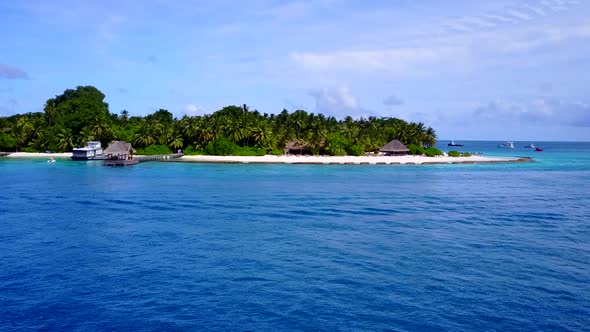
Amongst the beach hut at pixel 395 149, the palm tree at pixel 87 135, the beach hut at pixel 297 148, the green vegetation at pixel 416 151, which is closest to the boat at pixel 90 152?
the palm tree at pixel 87 135

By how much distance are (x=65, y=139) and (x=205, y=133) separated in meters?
32.7

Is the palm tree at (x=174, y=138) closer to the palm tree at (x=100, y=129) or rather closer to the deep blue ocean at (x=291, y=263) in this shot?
the palm tree at (x=100, y=129)

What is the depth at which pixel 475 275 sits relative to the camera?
2217 centimetres

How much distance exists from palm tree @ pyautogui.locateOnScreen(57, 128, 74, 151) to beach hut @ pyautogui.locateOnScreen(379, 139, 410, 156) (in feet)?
231

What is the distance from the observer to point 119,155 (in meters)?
89.4

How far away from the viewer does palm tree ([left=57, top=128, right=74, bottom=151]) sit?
107875mm

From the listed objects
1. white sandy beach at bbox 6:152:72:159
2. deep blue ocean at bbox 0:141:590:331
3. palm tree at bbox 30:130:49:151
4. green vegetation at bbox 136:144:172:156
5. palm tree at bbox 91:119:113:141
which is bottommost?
deep blue ocean at bbox 0:141:590:331

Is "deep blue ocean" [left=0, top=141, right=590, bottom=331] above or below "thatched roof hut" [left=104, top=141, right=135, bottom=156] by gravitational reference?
below

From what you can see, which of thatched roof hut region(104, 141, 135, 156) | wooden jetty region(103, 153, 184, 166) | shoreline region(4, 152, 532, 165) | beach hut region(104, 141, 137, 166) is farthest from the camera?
shoreline region(4, 152, 532, 165)

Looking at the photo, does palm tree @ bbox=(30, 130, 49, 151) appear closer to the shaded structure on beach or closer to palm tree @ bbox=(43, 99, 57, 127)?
palm tree @ bbox=(43, 99, 57, 127)

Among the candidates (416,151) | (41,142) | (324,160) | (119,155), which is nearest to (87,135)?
(41,142)

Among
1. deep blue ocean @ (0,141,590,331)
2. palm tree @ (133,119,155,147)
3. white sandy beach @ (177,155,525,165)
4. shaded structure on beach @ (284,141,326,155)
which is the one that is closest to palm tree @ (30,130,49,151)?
palm tree @ (133,119,155,147)

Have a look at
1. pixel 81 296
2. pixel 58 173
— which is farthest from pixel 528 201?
pixel 58 173

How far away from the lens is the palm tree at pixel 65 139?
107875mm
